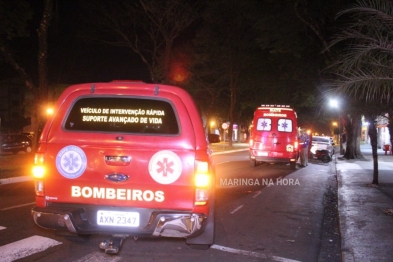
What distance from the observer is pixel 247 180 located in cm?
1617

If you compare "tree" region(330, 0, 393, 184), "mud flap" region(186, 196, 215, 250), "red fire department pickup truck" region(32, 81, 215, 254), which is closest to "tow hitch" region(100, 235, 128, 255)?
"red fire department pickup truck" region(32, 81, 215, 254)

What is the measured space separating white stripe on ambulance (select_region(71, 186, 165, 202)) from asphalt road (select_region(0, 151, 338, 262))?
3.09 feet

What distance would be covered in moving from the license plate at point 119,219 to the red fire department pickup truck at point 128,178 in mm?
11

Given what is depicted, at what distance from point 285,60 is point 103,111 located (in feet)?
78.3

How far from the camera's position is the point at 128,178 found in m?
5.02

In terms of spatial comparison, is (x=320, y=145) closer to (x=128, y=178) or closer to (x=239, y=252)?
(x=239, y=252)

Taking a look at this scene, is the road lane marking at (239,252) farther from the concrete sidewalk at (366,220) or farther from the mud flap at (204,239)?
the mud flap at (204,239)

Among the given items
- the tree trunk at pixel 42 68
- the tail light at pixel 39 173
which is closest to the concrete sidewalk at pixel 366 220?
the tail light at pixel 39 173

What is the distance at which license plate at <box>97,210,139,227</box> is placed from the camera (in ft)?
16.3

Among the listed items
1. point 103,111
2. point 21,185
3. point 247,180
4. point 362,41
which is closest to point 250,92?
point 247,180

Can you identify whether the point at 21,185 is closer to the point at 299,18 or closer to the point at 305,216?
the point at 305,216

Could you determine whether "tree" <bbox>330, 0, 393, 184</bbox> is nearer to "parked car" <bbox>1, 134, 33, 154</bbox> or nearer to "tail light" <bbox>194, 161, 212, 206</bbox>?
"tail light" <bbox>194, 161, 212, 206</bbox>

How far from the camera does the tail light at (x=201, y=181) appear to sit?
16.3 feet

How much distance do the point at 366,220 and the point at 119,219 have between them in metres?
5.98
